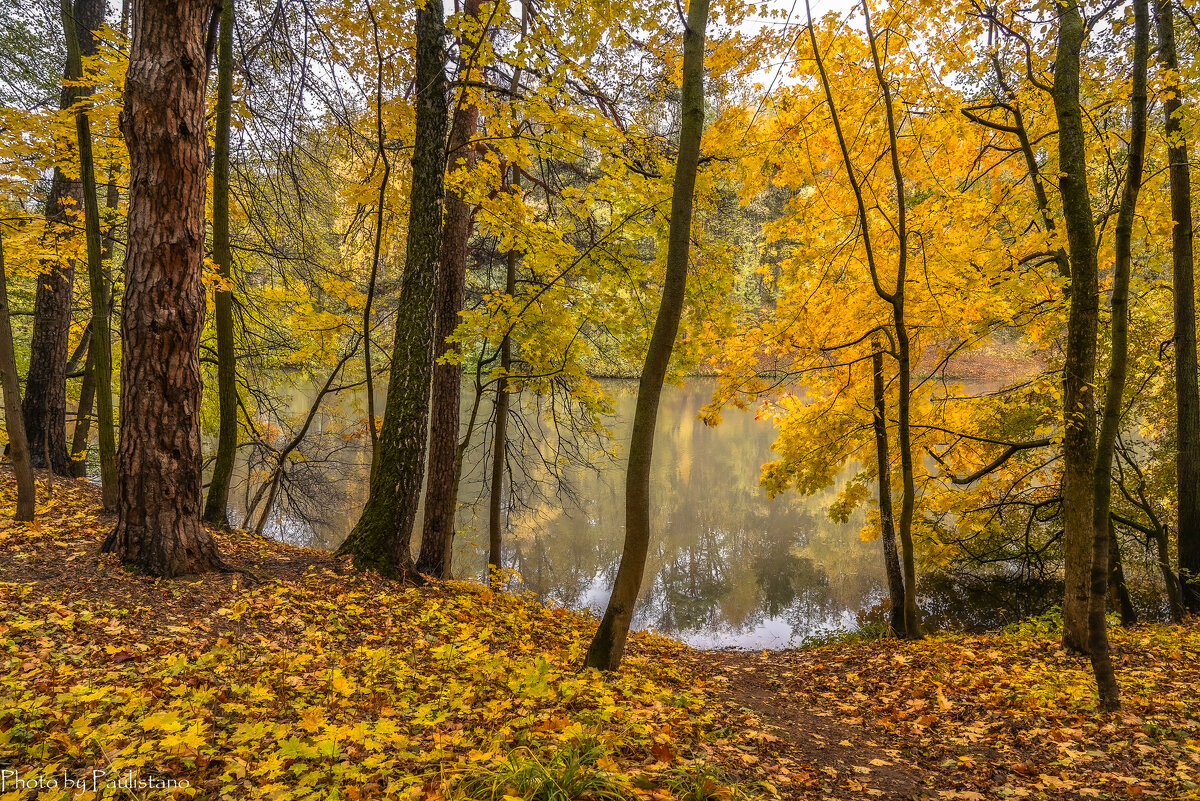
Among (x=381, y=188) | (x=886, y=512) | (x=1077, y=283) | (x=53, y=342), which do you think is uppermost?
(x=381, y=188)

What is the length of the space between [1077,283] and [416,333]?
5.00m

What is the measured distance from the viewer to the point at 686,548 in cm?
1183

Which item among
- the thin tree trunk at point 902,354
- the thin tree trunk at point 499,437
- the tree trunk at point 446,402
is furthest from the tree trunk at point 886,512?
the tree trunk at point 446,402

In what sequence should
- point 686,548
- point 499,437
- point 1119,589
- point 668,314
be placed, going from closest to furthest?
point 668,314 → point 1119,589 → point 499,437 → point 686,548

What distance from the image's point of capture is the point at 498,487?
7258mm

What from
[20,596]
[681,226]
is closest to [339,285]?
[20,596]

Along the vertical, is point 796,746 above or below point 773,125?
below

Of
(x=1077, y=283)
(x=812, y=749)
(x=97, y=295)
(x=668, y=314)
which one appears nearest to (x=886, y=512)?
(x=1077, y=283)

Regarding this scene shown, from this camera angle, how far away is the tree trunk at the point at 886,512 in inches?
268

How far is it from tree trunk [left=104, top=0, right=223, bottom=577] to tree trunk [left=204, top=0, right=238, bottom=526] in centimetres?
152

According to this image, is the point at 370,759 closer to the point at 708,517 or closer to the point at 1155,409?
the point at 1155,409

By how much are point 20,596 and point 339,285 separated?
484 centimetres

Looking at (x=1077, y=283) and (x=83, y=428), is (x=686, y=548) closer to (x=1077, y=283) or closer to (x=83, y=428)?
(x=1077, y=283)

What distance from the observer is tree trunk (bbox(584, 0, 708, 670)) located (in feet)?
11.2
